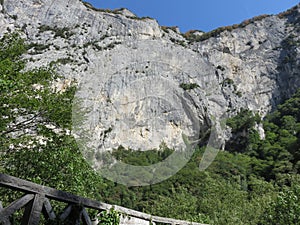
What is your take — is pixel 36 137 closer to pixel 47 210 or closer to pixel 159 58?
pixel 47 210

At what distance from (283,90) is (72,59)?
47940mm

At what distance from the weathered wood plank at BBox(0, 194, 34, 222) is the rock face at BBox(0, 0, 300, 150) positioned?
3252cm

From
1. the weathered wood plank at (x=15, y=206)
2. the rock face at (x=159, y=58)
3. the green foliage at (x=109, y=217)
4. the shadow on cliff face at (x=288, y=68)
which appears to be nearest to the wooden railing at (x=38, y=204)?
the weathered wood plank at (x=15, y=206)

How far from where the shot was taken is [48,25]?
5897 cm

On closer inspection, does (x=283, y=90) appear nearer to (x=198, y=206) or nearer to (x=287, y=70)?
(x=287, y=70)

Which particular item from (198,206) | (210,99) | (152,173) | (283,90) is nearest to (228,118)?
(210,99)

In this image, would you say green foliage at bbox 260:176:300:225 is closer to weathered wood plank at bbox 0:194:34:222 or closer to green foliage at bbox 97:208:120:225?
green foliage at bbox 97:208:120:225

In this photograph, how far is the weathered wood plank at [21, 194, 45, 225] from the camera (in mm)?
2936

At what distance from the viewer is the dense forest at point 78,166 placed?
24.5 feet

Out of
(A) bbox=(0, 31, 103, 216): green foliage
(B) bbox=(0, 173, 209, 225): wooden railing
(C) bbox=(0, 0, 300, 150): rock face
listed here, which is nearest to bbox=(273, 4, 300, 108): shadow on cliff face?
(C) bbox=(0, 0, 300, 150): rock face

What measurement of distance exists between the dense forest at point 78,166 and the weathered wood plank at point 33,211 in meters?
2.26

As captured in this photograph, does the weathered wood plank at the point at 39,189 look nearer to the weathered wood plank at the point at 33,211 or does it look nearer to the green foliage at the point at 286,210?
the weathered wood plank at the point at 33,211

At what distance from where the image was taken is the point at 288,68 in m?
67.8

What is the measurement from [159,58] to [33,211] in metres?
45.2
